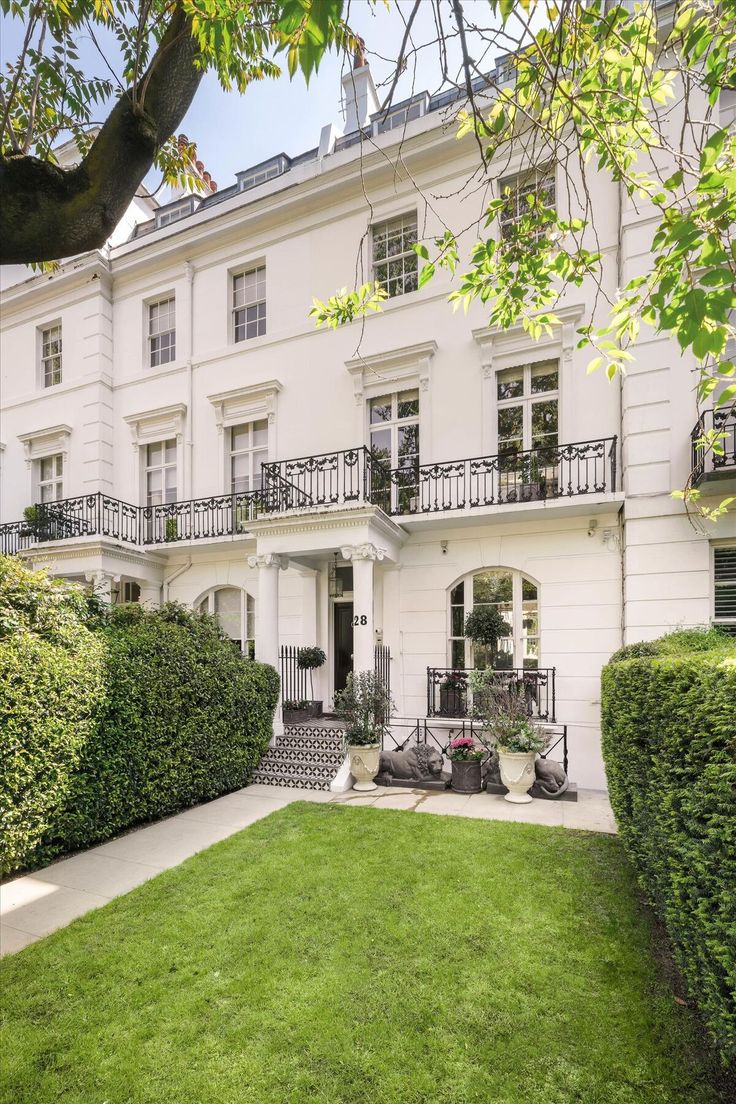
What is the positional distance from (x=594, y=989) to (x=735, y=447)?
7.25 m

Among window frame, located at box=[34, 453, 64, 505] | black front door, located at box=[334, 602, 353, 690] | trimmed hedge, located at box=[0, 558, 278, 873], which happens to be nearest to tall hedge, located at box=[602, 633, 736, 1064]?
trimmed hedge, located at box=[0, 558, 278, 873]

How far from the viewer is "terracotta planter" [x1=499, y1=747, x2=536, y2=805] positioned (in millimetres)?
7383

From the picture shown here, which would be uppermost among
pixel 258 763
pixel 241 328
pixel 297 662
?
pixel 241 328

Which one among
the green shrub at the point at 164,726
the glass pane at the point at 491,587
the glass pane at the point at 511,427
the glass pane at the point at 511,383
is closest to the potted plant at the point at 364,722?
the green shrub at the point at 164,726

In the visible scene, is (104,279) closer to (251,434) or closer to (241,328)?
(241,328)

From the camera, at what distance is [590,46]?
290cm

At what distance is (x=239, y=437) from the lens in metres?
13.2

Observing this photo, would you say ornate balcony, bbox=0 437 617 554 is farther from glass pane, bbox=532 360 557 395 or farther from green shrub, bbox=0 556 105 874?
green shrub, bbox=0 556 105 874

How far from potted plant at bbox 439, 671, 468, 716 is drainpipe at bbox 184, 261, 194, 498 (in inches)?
301

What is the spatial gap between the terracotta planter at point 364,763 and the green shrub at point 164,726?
171 centimetres

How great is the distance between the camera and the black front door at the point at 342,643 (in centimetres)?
1141

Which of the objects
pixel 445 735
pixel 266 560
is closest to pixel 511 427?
pixel 266 560

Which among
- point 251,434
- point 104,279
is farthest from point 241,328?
point 104,279

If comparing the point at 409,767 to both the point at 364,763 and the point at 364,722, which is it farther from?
the point at 364,722
